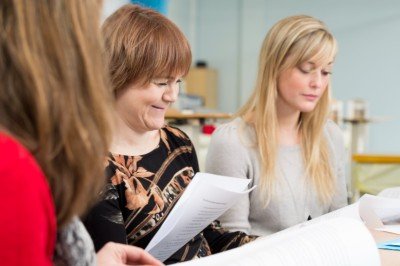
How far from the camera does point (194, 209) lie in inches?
43.1

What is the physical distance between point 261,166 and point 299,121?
0.79 ft

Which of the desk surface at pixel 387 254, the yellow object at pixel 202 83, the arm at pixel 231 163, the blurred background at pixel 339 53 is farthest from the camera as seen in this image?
the yellow object at pixel 202 83

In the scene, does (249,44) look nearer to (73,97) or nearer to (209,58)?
(209,58)

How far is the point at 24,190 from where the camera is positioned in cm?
51

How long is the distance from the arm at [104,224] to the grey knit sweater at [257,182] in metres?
0.54

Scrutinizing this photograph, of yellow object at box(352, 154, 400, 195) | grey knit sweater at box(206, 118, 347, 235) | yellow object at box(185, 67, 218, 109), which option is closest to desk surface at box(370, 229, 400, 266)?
grey knit sweater at box(206, 118, 347, 235)

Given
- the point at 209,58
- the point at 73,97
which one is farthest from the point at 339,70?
Result: the point at 73,97

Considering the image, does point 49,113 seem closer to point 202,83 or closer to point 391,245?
point 391,245

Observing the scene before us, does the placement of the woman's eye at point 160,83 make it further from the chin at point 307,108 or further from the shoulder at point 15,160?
the shoulder at point 15,160

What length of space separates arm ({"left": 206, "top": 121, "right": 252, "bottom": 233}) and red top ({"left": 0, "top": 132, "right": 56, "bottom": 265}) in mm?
1094

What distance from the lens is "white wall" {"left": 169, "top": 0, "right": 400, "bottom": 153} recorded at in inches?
265

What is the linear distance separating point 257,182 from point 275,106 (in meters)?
0.25

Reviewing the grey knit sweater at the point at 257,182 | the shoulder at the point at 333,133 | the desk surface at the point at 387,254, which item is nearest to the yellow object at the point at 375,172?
the shoulder at the point at 333,133

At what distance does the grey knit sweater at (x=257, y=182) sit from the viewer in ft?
5.47
